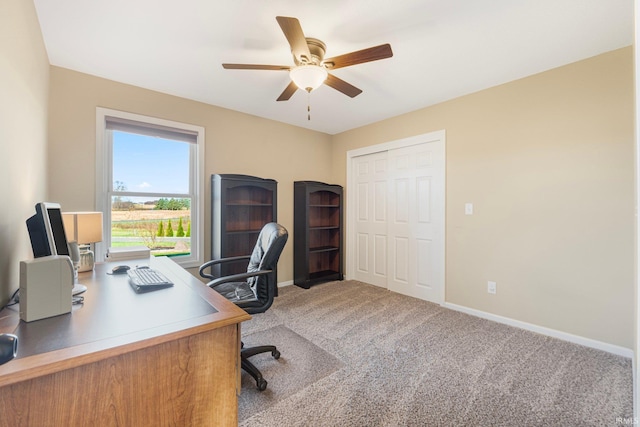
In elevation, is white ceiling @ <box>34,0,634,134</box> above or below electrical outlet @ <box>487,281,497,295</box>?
above

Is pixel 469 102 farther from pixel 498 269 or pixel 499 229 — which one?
pixel 498 269

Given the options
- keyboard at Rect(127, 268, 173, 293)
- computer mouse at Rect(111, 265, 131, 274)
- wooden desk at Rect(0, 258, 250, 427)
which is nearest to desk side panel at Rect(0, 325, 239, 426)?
wooden desk at Rect(0, 258, 250, 427)

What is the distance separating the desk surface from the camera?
2.47 feet

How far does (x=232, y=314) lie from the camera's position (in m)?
1.08

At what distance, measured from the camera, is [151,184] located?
3.00 meters

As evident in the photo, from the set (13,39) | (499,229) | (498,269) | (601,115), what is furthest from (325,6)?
(498,269)

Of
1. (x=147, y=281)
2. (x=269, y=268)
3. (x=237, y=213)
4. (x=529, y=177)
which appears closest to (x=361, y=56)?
(x=269, y=268)

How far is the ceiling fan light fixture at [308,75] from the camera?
6.46ft

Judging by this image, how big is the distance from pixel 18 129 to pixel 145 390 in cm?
160

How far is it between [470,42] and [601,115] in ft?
4.25

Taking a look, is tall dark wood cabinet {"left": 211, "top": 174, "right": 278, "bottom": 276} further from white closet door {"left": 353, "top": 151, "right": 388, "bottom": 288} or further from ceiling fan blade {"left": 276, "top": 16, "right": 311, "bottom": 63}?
ceiling fan blade {"left": 276, "top": 16, "right": 311, "bottom": 63}

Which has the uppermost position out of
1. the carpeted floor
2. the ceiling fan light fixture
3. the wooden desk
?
the ceiling fan light fixture

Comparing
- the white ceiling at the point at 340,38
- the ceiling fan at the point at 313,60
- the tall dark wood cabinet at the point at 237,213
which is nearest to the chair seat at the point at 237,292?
the tall dark wood cabinet at the point at 237,213

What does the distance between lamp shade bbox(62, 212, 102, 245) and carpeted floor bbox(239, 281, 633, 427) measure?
146 cm
